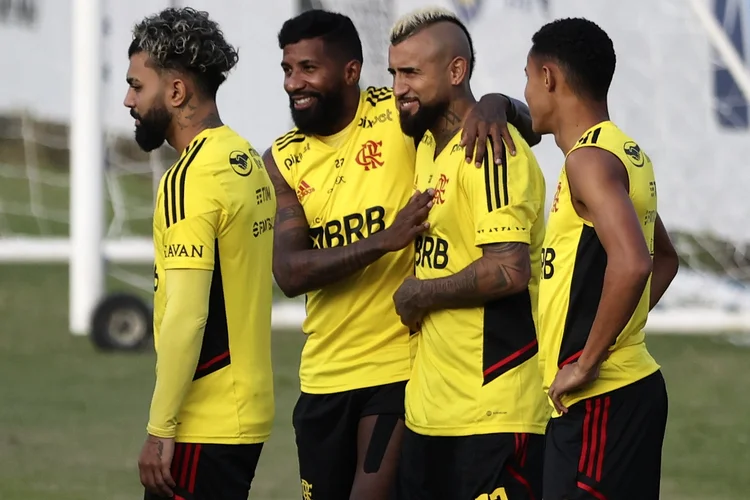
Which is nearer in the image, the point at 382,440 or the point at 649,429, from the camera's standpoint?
the point at 649,429

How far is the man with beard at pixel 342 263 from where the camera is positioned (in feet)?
16.8

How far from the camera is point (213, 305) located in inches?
167

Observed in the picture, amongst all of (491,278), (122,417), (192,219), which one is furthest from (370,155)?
(122,417)

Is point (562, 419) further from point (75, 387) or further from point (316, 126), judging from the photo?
point (75, 387)

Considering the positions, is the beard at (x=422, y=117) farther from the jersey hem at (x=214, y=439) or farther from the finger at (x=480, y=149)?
the jersey hem at (x=214, y=439)

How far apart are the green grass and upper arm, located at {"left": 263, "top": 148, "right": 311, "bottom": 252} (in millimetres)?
2226

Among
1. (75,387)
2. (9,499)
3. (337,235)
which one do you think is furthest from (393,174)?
(75,387)

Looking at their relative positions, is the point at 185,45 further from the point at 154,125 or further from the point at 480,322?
the point at 480,322

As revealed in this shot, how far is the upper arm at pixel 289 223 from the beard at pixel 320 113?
255 millimetres

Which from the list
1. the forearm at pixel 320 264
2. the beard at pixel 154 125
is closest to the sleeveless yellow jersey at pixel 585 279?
the forearm at pixel 320 264

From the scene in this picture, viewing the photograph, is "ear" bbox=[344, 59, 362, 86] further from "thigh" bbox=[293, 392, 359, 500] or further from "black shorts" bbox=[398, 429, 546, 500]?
"black shorts" bbox=[398, 429, 546, 500]

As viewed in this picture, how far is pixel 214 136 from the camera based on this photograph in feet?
14.1

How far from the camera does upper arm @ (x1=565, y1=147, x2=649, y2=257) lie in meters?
3.97

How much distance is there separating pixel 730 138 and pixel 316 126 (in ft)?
24.3
